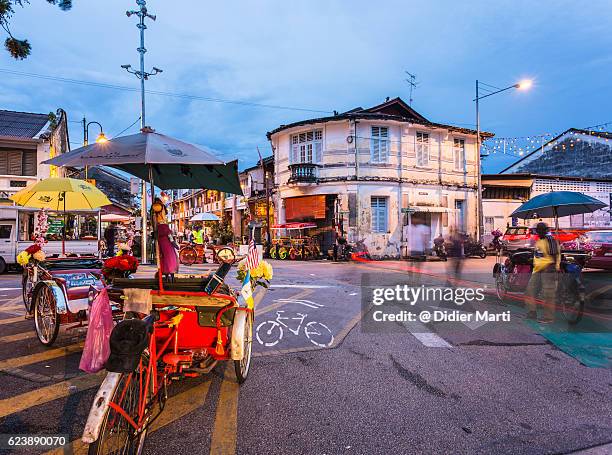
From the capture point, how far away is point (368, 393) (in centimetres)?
389

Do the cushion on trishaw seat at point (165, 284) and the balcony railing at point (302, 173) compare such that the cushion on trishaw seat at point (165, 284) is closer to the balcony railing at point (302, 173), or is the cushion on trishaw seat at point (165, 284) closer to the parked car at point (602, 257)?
the parked car at point (602, 257)

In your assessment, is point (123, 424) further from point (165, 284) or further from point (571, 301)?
point (571, 301)

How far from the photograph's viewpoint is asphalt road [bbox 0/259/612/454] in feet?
9.97

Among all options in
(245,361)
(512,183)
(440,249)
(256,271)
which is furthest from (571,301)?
(512,183)

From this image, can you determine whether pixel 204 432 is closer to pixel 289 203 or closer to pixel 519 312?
pixel 519 312

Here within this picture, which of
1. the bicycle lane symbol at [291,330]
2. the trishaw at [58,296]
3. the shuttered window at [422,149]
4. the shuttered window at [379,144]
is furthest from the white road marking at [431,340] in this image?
the shuttered window at [422,149]

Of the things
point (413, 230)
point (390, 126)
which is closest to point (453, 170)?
point (390, 126)

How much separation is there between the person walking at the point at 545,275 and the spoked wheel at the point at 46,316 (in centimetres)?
784

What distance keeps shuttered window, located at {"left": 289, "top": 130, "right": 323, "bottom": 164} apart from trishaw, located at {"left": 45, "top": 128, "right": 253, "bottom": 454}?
805 inches

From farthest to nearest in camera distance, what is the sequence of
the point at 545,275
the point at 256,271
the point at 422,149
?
the point at 422,149
the point at 545,275
the point at 256,271

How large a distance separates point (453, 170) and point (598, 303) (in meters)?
19.6

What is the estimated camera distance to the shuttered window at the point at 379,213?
79.0 feet

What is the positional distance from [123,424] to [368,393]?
2322 mm

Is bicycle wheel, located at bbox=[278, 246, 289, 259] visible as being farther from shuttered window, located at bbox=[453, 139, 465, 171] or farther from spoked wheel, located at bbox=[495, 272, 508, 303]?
spoked wheel, located at bbox=[495, 272, 508, 303]
